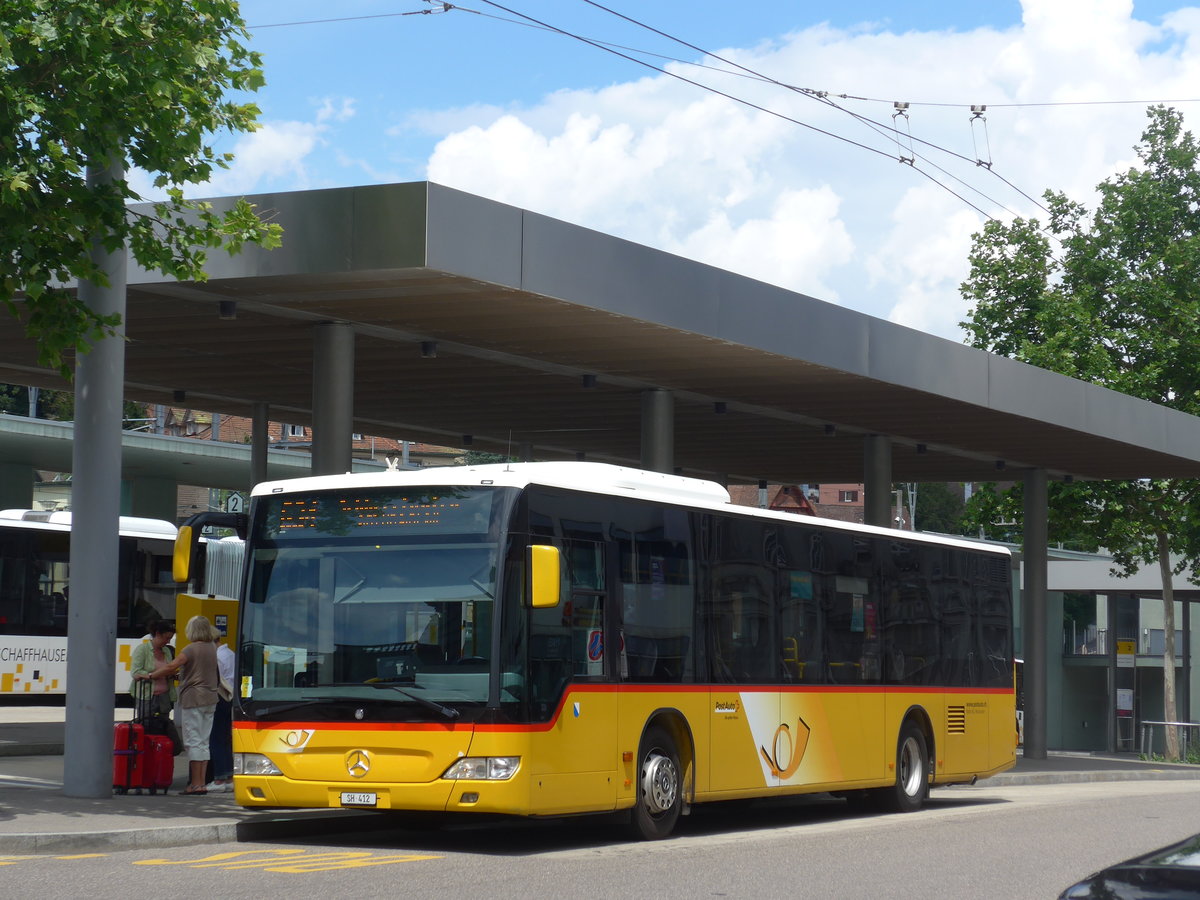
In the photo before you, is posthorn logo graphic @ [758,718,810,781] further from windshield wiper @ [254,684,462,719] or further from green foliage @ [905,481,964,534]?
green foliage @ [905,481,964,534]

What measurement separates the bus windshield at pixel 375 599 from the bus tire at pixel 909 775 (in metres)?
7.20

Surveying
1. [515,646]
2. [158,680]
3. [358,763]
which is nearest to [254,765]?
[358,763]

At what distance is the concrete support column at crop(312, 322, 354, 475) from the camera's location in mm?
19062

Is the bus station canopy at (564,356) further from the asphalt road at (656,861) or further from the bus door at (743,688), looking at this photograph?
the asphalt road at (656,861)

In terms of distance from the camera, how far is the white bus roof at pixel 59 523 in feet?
101

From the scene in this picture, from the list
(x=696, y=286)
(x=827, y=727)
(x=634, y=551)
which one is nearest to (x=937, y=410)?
(x=696, y=286)

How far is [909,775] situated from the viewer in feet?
61.1

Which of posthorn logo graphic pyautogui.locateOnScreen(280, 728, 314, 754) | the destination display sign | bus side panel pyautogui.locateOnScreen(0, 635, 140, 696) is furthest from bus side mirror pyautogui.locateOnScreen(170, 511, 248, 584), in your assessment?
bus side panel pyautogui.locateOnScreen(0, 635, 140, 696)

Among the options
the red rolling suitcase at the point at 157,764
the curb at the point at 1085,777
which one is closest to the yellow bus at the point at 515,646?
the red rolling suitcase at the point at 157,764

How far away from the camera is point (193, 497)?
325ft

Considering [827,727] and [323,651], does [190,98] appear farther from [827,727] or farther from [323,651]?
[827,727]

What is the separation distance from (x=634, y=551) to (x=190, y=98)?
5119 mm

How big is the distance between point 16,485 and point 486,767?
105 ft

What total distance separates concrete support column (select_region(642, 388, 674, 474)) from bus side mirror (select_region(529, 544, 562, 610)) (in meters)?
10.9
